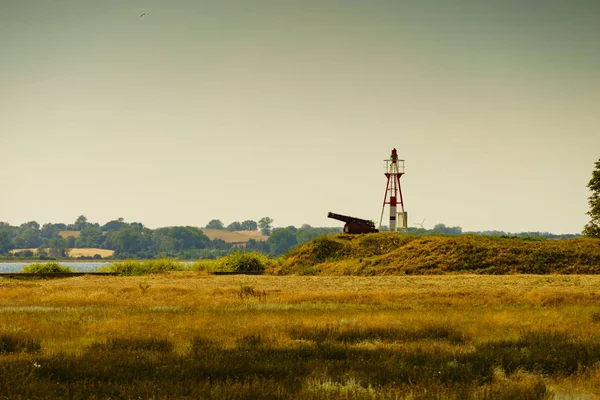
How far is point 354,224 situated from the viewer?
54.9m

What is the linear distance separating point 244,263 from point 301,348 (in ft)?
118

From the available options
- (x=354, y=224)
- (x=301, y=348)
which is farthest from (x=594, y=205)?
(x=301, y=348)

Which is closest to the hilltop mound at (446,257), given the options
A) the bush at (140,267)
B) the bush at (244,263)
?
the bush at (244,263)

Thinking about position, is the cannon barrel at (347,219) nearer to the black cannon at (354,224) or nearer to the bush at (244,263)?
the black cannon at (354,224)

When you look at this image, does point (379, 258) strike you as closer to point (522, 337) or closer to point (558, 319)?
point (558, 319)

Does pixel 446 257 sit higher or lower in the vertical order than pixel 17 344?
higher

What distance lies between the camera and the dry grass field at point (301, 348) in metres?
8.88

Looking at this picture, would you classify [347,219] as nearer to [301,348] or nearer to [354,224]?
[354,224]

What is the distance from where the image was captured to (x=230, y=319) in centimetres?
1670

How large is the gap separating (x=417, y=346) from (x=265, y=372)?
3.89m

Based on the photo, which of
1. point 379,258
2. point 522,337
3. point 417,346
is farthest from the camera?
point 379,258

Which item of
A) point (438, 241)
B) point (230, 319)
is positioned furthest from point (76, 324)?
point (438, 241)

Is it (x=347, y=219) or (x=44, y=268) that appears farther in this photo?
(x=347, y=219)

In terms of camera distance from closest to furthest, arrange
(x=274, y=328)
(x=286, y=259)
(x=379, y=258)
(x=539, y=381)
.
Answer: (x=539, y=381) < (x=274, y=328) < (x=379, y=258) < (x=286, y=259)
